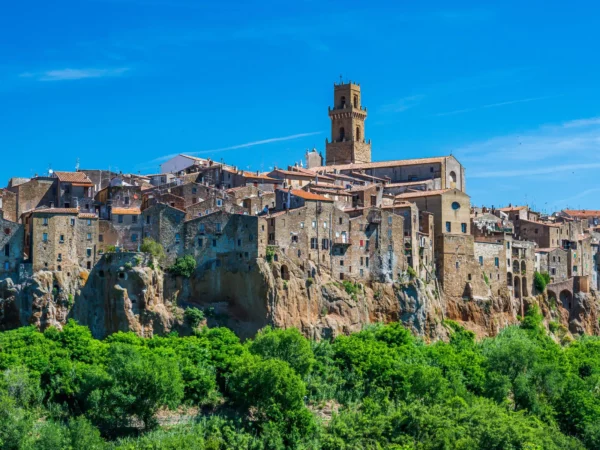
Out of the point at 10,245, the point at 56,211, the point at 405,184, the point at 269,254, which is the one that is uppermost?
the point at 405,184

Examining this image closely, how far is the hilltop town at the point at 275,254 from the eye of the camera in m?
90.1

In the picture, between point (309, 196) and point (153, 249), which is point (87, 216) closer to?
point (153, 249)

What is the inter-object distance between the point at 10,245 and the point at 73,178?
1293cm

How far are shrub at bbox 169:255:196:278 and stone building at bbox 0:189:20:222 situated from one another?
1613cm

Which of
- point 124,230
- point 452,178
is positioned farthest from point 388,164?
point 124,230

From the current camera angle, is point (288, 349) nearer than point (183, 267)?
Yes

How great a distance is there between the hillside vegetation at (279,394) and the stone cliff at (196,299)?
256 cm

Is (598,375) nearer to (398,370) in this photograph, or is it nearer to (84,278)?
(398,370)

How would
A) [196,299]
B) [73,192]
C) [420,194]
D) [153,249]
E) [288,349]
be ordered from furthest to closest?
[420,194] → [73,192] → [196,299] → [153,249] → [288,349]

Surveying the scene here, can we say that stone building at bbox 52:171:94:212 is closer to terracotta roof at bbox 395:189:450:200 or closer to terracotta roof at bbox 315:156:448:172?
terracotta roof at bbox 395:189:450:200

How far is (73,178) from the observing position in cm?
10231

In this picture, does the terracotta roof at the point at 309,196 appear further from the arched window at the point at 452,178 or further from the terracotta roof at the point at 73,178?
the arched window at the point at 452,178

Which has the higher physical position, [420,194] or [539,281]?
[420,194]

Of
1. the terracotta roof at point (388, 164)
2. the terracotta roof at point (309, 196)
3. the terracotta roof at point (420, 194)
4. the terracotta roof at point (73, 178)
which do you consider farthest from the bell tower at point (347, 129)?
the terracotta roof at point (73, 178)
